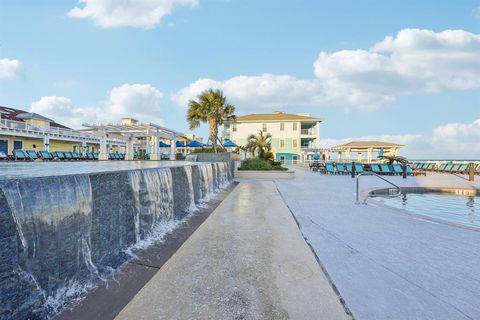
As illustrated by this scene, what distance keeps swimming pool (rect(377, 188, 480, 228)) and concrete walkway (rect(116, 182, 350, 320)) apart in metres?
4.28

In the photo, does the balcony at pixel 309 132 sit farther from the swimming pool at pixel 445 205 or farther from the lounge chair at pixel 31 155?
the lounge chair at pixel 31 155

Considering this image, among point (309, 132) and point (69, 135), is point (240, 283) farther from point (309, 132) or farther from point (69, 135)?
point (309, 132)

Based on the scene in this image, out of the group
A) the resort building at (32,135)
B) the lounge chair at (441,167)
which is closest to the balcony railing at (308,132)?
the lounge chair at (441,167)

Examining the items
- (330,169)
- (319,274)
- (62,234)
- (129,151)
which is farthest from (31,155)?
(319,274)

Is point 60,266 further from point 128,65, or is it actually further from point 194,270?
point 128,65

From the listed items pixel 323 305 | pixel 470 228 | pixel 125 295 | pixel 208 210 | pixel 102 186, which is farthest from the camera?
pixel 208 210

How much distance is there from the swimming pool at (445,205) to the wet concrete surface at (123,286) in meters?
5.88

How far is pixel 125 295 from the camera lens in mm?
2477

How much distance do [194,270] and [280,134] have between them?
3510 cm

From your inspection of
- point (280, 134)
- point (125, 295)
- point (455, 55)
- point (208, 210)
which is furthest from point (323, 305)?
point (280, 134)

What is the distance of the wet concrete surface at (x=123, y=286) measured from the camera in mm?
2172

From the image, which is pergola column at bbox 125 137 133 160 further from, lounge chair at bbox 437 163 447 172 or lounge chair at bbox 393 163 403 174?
lounge chair at bbox 437 163 447 172

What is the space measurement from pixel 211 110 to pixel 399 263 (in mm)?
21275

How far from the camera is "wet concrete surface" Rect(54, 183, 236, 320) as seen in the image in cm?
217
